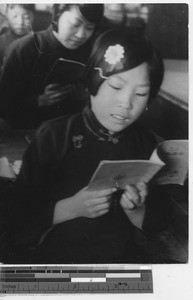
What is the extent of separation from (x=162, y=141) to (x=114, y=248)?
12.2 inches

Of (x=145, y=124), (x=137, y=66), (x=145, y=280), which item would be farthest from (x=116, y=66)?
(x=145, y=280)

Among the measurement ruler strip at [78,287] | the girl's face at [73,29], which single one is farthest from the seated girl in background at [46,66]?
the measurement ruler strip at [78,287]

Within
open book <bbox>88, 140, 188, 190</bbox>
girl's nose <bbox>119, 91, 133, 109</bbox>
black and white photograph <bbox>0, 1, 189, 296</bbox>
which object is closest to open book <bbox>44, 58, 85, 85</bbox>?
black and white photograph <bbox>0, 1, 189, 296</bbox>

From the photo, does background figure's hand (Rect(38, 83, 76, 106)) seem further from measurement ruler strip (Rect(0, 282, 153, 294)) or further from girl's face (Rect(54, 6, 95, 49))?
measurement ruler strip (Rect(0, 282, 153, 294))

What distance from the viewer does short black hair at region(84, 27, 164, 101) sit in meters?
1.27

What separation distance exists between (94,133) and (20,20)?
1.16 feet

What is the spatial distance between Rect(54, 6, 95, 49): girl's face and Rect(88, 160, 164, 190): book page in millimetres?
322

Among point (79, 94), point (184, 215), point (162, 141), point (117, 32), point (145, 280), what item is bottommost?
point (145, 280)

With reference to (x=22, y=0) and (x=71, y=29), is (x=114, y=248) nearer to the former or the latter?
(x=71, y=29)

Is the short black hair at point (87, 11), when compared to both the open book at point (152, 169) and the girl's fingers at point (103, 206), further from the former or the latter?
the girl's fingers at point (103, 206)

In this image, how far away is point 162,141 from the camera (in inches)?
51.0

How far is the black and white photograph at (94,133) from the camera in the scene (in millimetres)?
1275

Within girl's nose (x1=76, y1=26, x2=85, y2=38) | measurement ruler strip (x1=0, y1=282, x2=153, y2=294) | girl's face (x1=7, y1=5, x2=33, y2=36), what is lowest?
measurement ruler strip (x1=0, y1=282, x2=153, y2=294)

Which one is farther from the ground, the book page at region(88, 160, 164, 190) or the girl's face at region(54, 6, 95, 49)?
the girl's face at region(54, 6, 95, 49)
